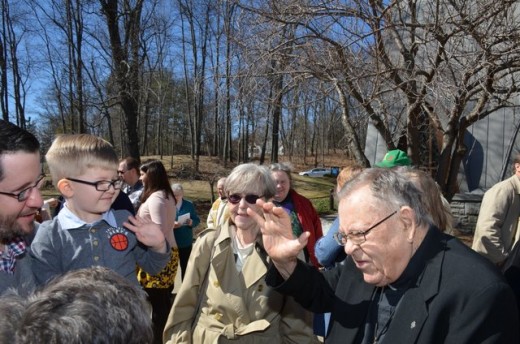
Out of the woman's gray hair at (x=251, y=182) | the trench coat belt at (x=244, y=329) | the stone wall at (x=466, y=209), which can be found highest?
the woman's gray hair at (x=251, y=182)

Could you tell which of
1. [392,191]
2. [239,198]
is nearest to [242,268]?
[239,198]

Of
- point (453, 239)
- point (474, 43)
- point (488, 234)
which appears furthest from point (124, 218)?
point (474, 43)

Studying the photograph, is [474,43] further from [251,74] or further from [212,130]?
[212,130]

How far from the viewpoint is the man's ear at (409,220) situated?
6.21 feet

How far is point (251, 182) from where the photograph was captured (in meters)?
2.95

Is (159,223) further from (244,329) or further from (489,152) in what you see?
(489,152)

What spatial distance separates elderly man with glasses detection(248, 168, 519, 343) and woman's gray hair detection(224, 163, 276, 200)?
0.76 m

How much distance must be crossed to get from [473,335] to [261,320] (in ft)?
3.94

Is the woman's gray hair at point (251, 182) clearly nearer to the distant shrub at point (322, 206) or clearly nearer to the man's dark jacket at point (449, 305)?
the man's dark jacket at point (449, 305)

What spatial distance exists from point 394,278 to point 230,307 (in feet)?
3.32

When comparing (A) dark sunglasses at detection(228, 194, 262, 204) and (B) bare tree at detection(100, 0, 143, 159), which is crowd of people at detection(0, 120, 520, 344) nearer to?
(A) dark sunglasses at detection(228, 194, 262, 204)

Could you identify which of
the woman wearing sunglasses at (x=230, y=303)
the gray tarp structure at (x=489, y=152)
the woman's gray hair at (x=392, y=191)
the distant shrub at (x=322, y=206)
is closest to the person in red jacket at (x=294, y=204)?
the woman wearing sunglasses at (x=230, y=303)

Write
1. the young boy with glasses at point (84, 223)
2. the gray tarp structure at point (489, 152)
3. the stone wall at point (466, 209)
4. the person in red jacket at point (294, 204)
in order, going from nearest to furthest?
the young boy with glasses at point (84, 223) < the person in red jacket at point (294, 204) < the stone wall at point (466, 209) < the gray tarp structure at point (489, 152)

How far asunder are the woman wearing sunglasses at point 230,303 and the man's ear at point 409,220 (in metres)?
0.96
